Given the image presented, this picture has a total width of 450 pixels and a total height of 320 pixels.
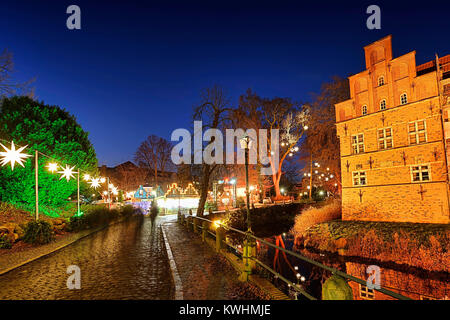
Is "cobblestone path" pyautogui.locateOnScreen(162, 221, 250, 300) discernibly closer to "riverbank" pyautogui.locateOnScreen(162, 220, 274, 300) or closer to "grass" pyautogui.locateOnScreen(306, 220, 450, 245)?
"riverbank" pyautogui.locateOnScreen(162, 220, 274, 300)

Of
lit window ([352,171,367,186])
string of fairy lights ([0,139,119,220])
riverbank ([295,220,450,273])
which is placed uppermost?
string of fairy lights ([0,139,119,220])

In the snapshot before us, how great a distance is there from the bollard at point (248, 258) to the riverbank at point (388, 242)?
36.1 ft

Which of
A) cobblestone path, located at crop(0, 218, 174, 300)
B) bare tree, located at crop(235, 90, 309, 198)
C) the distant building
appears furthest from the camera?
the distant building

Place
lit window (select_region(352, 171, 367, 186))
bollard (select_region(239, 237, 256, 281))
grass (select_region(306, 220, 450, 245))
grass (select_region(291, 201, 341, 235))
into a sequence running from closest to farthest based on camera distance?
bollard (select_region(239, 237, 256, 281)) < grass (select_region(306, 220, 450, 245)) < lit window (select_region(352, 171, 367, 186)) < grass (select_region(291, 201, 341, 235))

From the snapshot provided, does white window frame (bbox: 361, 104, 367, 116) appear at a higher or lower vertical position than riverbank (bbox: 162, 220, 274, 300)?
higher

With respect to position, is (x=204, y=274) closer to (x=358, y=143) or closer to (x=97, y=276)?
(x=97, y=276)

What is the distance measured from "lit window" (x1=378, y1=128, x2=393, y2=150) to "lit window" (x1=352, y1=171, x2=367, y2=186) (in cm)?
224

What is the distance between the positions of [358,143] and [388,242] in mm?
7424

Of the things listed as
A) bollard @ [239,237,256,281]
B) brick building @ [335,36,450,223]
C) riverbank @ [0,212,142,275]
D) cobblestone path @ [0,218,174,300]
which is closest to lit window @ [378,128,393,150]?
brick building @ [335,36,450,223]

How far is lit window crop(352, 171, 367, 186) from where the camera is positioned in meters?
19.8

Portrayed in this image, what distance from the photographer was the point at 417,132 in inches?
671

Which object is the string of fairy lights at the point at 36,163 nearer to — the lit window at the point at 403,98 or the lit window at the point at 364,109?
the lit window at the point at 364,109

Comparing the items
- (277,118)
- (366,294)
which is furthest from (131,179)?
(366,294)
